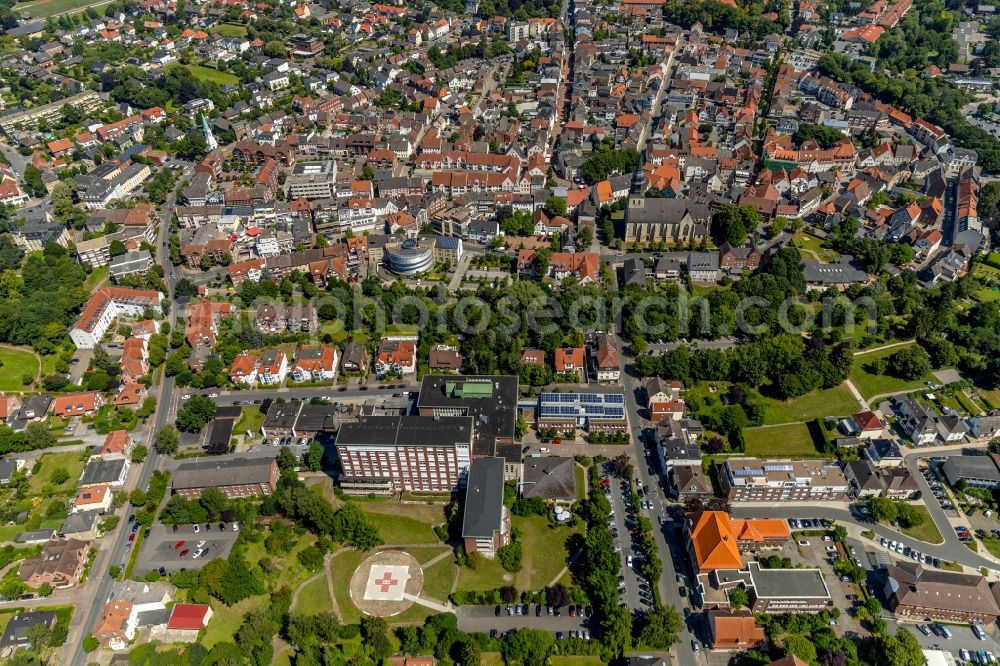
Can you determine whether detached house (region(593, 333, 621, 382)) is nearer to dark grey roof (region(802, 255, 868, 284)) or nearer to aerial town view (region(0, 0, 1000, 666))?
aerial town view (region(0, 0, 1000, 666))

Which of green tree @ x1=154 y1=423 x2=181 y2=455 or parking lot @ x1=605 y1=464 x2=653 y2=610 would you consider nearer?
parking lot @ x1=605 y1=464 x2=653 y2=610

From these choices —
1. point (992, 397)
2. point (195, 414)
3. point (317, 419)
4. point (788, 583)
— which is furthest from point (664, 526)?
point (195, 414)

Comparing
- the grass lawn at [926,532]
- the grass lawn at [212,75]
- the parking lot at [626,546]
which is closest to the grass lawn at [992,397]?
the grass lawn at [926,532]

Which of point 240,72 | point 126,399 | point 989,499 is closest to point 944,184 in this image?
point 989,499

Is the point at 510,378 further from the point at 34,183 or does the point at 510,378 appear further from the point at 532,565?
the point at 34,183

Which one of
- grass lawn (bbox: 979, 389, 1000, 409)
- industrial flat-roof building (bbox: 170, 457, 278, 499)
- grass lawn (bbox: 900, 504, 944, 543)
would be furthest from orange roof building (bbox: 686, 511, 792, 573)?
industrial flat-roof building (bbox: 170, 457, 278, 499)

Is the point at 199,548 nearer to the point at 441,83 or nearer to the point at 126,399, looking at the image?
the point at 126,399
